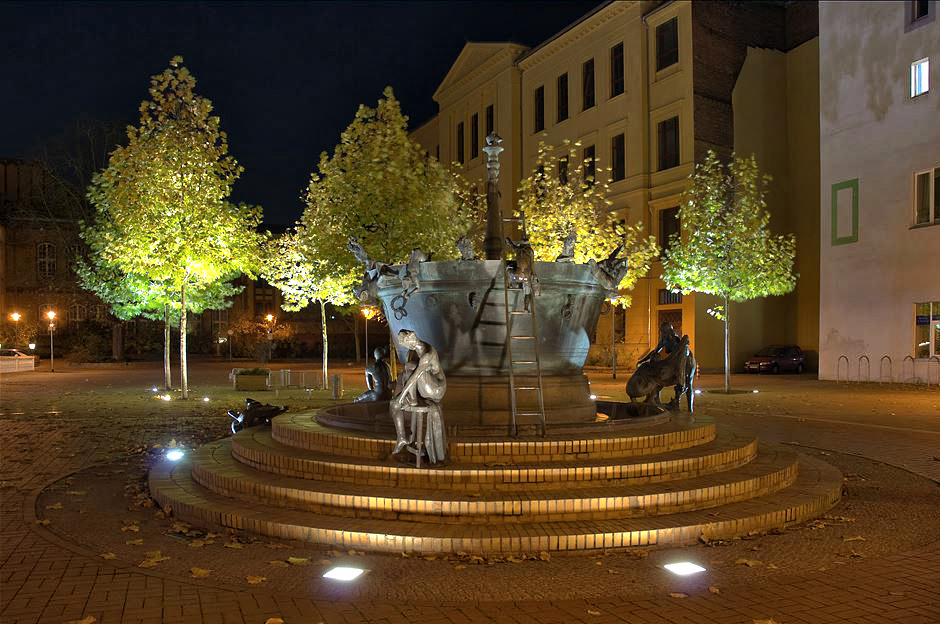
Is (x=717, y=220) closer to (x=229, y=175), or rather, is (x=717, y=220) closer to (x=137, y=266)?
(x=229, y=175)

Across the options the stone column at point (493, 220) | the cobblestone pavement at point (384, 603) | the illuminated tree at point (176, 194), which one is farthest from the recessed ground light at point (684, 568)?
the illuminated tree at point (176, 194)

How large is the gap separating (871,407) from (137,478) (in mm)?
16915

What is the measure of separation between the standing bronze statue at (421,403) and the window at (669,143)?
32.5 meters

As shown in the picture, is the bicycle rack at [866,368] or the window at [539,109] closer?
the bicycle rack at [866,368]

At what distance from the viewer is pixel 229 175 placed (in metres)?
22.5

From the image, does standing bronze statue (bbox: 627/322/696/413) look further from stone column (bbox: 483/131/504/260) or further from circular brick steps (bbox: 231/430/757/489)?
circular brick steps (bbox: 231/430/757/489)

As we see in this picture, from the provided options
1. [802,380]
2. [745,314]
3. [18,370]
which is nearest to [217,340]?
[18,370]

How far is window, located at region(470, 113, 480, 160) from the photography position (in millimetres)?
52459

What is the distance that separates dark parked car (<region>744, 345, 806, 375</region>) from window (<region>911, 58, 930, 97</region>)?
1299cm

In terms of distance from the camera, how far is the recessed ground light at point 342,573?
5.71 m

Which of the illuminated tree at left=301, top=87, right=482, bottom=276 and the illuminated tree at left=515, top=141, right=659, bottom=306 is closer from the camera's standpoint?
the illuminated tree at left=301, top=87, right=482, bottom=276

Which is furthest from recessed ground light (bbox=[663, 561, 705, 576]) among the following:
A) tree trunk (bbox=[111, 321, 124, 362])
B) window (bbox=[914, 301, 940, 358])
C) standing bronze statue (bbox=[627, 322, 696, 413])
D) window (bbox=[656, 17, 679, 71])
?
tree trunk (bbox=[111, 321, 124, 362])

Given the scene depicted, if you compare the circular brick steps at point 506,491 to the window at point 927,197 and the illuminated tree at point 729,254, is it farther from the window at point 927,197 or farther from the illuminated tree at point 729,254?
the window at point 927,197

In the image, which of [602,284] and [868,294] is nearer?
[602,284]
